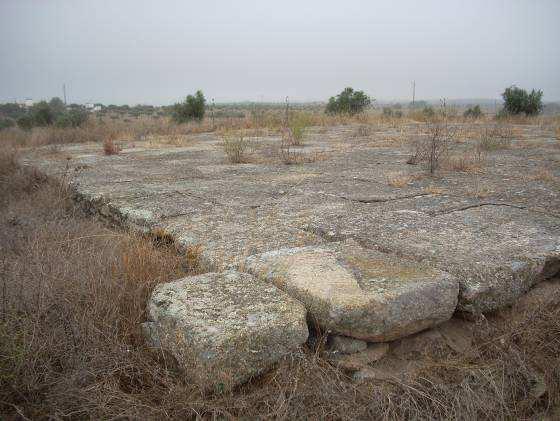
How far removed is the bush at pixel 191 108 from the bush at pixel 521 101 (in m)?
11.2

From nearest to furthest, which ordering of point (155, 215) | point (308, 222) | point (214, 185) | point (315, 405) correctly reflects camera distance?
1. point (315, 405)
2. point (308, 222)
3. point (155, 215)
4. point (214, 185)

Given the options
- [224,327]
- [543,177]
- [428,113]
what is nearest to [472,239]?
[224,327]

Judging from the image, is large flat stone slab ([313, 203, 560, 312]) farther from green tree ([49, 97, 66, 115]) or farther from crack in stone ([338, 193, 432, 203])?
green tree ([49, 97, 66, 115])

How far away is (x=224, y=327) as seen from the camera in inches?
59.0

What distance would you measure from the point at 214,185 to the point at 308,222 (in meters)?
A: 1.56

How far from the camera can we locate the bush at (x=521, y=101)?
51.5 ft

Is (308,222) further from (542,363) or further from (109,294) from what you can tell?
(542,363)

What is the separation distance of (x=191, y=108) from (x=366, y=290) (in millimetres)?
15239

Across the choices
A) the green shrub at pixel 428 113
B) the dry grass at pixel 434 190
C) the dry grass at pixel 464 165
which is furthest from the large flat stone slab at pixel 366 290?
the green shrub at pixel 428 113

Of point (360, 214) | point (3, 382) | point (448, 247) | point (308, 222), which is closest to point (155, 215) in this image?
point (308, 222)

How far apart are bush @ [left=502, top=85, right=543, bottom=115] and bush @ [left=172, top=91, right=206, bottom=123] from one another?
11197 mm

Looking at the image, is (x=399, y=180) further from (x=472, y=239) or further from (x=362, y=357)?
(x=362, y=357)

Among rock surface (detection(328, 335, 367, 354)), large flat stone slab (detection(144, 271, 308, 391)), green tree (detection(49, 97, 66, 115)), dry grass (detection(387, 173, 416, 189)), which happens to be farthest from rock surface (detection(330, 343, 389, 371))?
green tree (detection(49, 97, 66, 115))

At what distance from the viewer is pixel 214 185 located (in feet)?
13.4
